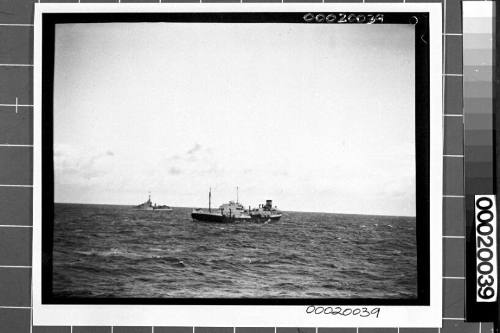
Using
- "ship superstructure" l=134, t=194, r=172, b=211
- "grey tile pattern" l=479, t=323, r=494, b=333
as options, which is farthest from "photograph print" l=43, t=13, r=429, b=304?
"grey tile pattern" l=479, t=323, r=494, b=333

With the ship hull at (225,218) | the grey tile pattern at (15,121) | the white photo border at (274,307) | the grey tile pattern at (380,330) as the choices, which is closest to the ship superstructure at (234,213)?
the ship hull at (225,218)

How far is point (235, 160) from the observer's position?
142 centimetres

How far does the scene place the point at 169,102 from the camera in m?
Result: 1.42

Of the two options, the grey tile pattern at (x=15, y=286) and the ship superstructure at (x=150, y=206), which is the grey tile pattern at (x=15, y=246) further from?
the ship superstructure at (x=150, y=206)

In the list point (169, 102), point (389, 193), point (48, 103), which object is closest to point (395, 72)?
point (389, 193)

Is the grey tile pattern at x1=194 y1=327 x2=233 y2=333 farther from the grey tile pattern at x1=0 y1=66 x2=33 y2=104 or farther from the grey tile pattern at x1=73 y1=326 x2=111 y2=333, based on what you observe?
the grey tile pattern at x1=0 y1=66 x2=33 y2=104

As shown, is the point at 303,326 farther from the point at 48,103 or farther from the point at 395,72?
the point at 48,103

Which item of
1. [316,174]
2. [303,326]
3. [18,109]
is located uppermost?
[18,109]

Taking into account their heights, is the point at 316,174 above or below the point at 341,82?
below

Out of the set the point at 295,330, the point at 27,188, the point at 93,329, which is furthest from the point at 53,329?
the point at 295,330

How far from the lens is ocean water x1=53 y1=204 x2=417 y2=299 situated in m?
1.40

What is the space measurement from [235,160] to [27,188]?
535 mm

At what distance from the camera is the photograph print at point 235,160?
4.60ft

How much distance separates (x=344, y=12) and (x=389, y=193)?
1.55ft
